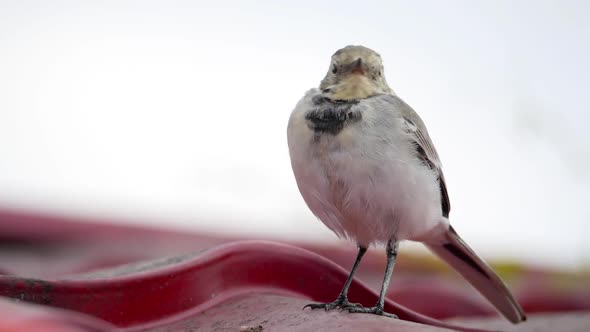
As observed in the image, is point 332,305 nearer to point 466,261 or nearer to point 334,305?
point 334,305

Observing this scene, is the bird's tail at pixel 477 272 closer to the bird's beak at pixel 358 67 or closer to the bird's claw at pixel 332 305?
the bird's beak at pixel 358 67

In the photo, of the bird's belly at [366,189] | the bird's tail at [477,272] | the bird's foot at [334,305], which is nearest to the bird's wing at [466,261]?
the bird's tail at [477,272]

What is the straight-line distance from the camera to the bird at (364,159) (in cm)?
295

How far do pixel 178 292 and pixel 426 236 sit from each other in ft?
4.69

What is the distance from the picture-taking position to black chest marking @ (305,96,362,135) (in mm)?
2988

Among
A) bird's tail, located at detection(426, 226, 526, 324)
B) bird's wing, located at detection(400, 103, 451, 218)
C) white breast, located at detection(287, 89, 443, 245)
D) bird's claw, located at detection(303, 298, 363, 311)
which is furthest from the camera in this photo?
bird's tail, located at detection(426, 226, 526, 324)

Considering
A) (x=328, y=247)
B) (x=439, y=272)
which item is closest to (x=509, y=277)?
(x=439, y=272)

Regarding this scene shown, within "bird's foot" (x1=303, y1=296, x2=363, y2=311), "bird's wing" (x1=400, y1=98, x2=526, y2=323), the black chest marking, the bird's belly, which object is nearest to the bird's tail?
"bird's wing" (x1=400, y1=98, x2=526, y2=323)

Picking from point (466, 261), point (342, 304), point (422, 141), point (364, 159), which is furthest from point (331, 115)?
point (466, 261)

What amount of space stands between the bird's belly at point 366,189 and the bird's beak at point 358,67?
1.23 ft

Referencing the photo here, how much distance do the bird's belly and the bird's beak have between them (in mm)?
375

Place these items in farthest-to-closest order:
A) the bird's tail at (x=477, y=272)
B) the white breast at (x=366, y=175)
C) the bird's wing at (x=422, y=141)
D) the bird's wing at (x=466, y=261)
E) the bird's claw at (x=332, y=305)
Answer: the bird's tail at (x=477, y=272), the bird's wing at (x=466, y=261), the bird's wing at (x=422, y=141), the white breast at (x=366, y=175), the bird's claw at (x=332, y=305)

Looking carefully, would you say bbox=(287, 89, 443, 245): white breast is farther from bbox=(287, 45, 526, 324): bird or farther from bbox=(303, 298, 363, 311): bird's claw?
bbox=(303, 298, 363, 311): bird's claw

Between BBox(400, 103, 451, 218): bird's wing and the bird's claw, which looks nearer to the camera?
the bird's claw
